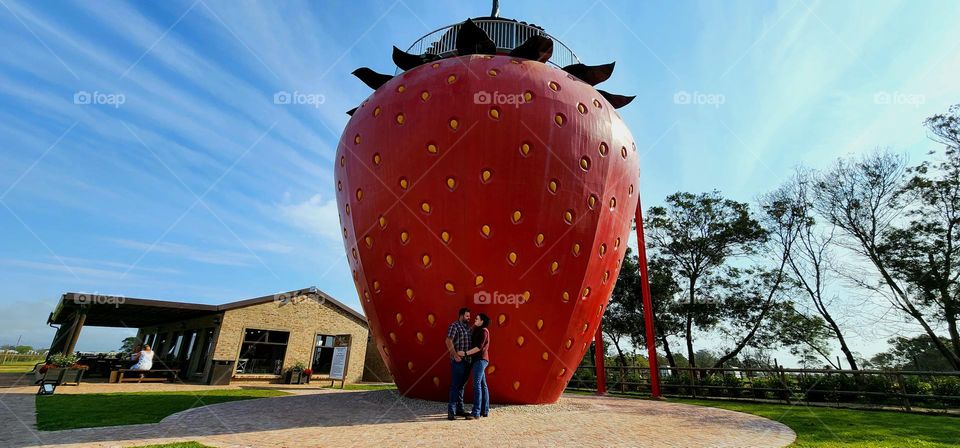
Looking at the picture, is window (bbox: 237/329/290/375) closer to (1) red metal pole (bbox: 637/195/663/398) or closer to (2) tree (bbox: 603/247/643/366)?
(1) red metal pole (bbox: 637/195/663/398)

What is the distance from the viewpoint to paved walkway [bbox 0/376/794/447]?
411cm

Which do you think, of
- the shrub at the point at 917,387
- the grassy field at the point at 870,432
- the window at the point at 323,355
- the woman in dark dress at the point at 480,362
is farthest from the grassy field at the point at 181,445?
the shrub at the point at 917,387

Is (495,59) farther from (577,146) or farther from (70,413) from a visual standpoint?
(70,413)

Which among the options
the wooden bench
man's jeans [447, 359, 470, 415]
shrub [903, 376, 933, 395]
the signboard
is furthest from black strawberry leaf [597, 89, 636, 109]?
the wooden bench

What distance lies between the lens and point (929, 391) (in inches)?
494

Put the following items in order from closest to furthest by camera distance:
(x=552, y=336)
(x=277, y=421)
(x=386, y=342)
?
(x=277, y=421), (x=552, y=336), (x=386, y=342)

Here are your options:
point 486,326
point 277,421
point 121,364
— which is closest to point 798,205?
point 486,326

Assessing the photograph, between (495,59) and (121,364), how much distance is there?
697 inches

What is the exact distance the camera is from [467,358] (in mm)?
5660

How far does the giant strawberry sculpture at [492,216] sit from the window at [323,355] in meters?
13.1

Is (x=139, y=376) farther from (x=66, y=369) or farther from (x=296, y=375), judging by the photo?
(x=296, y=375)

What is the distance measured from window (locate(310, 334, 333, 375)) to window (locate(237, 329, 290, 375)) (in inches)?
66.6

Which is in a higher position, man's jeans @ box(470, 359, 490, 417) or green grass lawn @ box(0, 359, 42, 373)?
man's jeans @ box(470, 359, 490, 417)

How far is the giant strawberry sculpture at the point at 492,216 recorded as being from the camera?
19.4 ft
